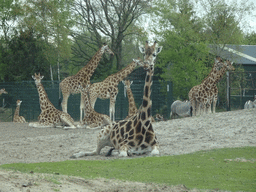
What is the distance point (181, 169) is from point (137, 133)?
2726mm

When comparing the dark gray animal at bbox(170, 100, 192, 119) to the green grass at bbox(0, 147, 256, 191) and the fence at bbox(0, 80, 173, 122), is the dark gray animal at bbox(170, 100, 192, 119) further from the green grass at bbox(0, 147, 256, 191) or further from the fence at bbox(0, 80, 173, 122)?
the green grass at bbox(0, 147, 256, 191)

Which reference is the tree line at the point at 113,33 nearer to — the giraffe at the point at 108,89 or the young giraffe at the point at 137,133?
the giraffe at the point at 108,89

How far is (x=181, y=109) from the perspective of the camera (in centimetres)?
2152

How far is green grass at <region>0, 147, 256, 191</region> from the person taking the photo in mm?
7304

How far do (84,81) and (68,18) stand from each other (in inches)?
517

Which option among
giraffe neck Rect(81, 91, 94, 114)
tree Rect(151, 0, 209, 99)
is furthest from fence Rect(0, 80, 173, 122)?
giraffe neck Rect(81, 91, 94, 114)

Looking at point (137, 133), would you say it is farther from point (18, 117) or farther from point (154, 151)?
point (18, 117)

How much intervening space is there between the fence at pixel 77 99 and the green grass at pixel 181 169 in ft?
40.6

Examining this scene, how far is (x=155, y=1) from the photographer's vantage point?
3575 centimetres

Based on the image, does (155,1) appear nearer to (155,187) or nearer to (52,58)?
(52,58)

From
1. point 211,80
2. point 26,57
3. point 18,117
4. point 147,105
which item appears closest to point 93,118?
point 211,80

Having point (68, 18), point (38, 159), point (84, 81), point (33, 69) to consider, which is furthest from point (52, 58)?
point (38, 159)

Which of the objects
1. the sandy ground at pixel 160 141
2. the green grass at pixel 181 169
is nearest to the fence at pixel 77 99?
the sandy ground at pixel 160 141

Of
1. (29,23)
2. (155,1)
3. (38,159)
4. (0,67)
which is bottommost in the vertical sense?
(38,159)
